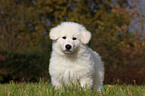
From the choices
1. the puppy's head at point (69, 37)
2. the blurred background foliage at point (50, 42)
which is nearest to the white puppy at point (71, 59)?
the puppy's head at point (69, 37)

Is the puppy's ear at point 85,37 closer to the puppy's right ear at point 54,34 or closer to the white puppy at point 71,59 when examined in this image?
the white puppy at point 71,59

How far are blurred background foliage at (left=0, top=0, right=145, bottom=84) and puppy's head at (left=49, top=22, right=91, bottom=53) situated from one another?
3.79 meters

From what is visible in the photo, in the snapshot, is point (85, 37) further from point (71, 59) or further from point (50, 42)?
point (50, 42)

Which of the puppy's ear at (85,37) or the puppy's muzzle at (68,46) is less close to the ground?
the puppy's ear at (85,37)

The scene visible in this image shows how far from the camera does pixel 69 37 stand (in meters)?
4.40

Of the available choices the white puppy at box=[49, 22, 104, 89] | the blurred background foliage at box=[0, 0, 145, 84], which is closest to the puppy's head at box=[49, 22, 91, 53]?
the white puppy at box=[49, 22, 104, 89]

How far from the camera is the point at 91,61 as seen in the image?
4520mm

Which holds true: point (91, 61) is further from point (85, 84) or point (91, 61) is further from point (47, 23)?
point (47, 23)

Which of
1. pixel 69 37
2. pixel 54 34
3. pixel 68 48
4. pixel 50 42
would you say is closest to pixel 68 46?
pixel 68 48

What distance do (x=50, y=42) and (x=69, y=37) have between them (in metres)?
4.49

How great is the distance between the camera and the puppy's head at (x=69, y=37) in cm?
431

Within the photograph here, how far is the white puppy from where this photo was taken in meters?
4.29

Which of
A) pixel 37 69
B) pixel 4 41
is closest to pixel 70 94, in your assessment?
pixel 37 69

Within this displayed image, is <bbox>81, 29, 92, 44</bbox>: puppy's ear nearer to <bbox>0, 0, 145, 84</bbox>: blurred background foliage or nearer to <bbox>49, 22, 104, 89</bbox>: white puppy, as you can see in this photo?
<bbox>49, 22, 104, 89</bbox>: white puppy
